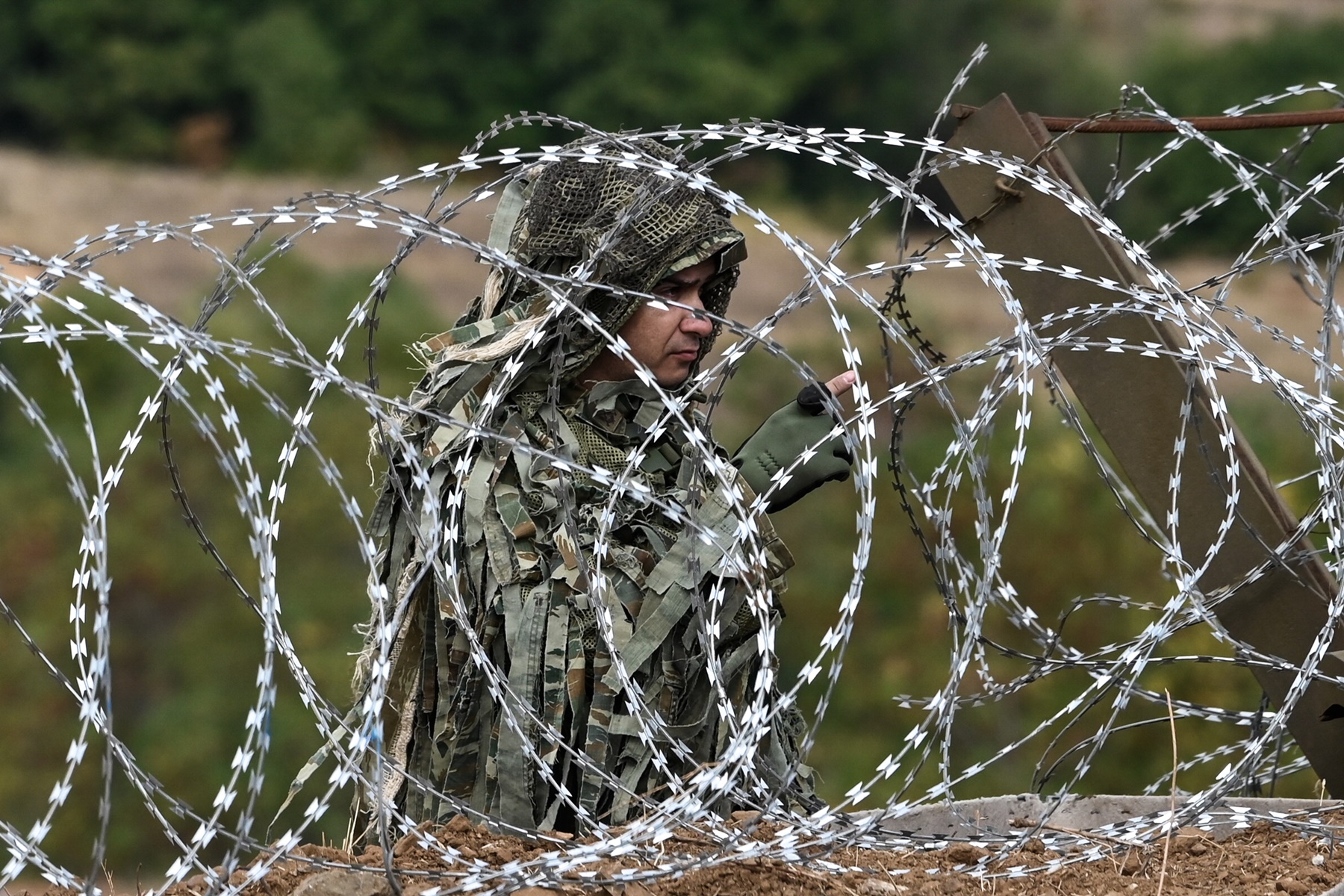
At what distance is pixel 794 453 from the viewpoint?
148 inches

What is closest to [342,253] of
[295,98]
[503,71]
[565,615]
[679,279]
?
[295,98]

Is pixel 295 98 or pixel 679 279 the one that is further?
pixel 295 98

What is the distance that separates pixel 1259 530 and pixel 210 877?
2251mm

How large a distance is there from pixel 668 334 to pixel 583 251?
260 millimetres

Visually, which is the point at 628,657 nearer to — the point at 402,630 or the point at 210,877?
the point at 402,630

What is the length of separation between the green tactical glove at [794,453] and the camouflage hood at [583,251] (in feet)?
1.23

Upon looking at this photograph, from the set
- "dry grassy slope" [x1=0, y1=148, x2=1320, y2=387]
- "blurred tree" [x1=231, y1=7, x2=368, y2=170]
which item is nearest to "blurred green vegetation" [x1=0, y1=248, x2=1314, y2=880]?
"dry grassy slope" [x1=0, y1=148, x2=1320, y2=387]

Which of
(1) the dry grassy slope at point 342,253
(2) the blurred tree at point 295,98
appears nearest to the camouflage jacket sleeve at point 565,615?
(1) the dry grassy slope at point 342,253

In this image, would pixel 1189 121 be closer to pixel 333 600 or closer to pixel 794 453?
pixel 794 453

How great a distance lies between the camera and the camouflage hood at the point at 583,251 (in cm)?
359

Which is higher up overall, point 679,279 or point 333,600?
point 679,279

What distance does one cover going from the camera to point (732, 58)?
3244 cm

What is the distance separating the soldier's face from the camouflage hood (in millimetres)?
39

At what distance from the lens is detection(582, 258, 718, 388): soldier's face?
145 inches
